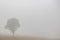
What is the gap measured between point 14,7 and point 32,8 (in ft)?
0.63

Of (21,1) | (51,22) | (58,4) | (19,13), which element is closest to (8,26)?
(19,13)

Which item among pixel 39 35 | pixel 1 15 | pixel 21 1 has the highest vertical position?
pixel 21 1

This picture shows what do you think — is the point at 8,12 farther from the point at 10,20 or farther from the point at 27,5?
the point at 27,5

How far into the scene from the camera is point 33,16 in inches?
32.7

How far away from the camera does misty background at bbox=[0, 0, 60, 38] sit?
0.83 metres

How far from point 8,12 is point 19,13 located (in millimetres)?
118

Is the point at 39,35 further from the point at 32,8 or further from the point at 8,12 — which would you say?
the point at 8,12

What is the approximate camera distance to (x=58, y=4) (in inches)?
33.3

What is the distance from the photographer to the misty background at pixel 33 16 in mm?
827

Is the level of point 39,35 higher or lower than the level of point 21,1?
lower

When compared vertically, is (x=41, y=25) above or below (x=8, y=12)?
below

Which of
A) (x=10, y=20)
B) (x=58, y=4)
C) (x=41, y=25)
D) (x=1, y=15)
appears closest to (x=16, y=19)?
(x=10, y=20)

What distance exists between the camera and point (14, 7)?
0.83 metres

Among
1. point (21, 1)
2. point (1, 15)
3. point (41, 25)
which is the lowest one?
point (41, 25)
